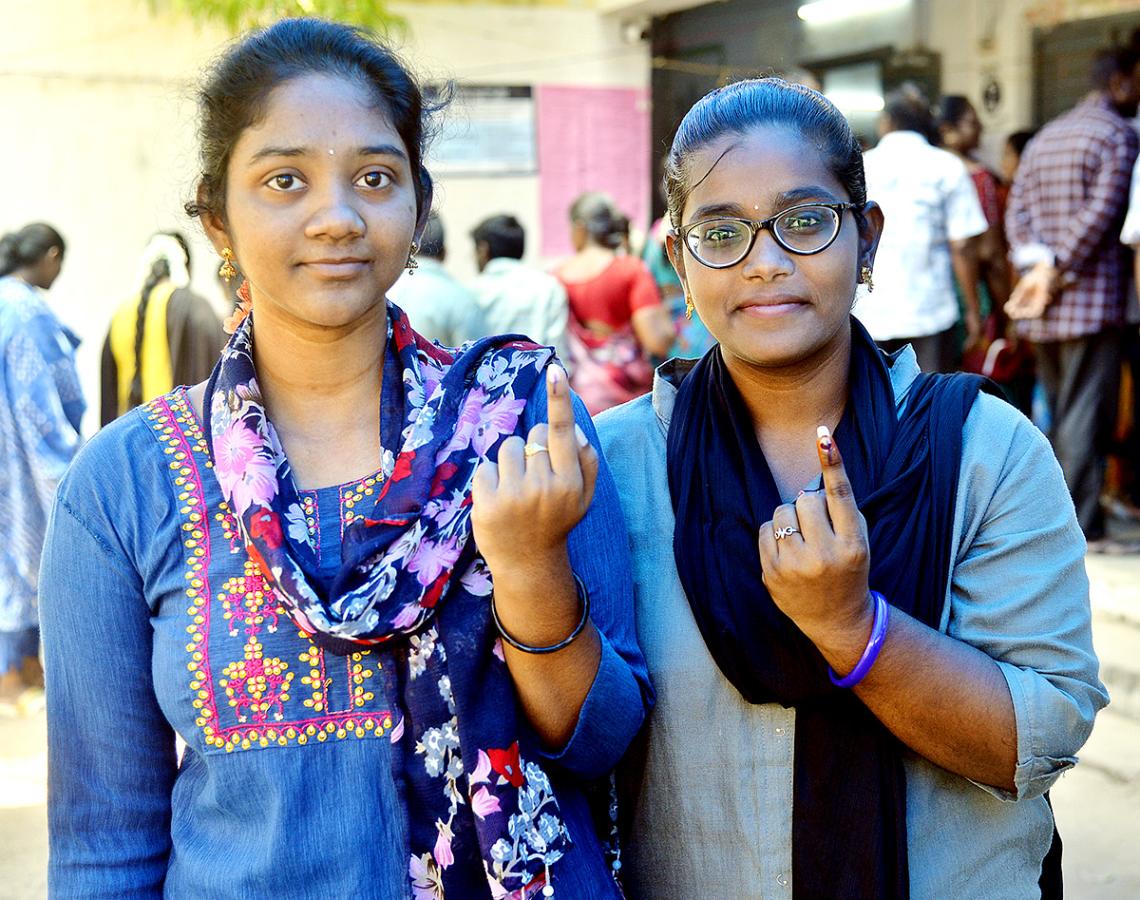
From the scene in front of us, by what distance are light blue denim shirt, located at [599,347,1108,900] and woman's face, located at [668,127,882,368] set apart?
18 cm

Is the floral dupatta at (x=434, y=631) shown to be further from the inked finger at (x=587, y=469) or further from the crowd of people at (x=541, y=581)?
the inked finger at (x=587, y=469)

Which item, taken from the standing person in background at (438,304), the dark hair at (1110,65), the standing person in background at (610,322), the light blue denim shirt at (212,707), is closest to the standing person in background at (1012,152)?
the dark hair at (1110,65)

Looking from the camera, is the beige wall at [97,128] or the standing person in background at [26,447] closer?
the standing person in background at [26,447]

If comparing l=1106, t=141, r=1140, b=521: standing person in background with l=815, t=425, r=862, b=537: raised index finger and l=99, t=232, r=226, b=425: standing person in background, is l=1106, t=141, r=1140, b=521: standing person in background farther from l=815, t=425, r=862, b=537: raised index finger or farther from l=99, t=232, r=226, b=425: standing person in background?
l=815, t=425, r=862, b=537: raised index finger

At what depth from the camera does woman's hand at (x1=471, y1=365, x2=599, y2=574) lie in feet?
4.71

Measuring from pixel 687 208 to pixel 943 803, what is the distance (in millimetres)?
883

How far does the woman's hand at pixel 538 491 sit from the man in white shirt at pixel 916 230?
15.2ft

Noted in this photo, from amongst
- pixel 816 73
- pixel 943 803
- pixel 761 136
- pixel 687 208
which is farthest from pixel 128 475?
pixel 816 73

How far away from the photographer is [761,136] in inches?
68.8

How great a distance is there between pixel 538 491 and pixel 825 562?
36 centimetres

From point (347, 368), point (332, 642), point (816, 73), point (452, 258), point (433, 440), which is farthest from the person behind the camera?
point (452, 258)

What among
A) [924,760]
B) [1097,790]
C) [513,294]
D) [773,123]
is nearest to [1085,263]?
[1097,790]

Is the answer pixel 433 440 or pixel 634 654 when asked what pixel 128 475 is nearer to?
pixel 433 440

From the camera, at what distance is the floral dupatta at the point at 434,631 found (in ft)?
5.06
